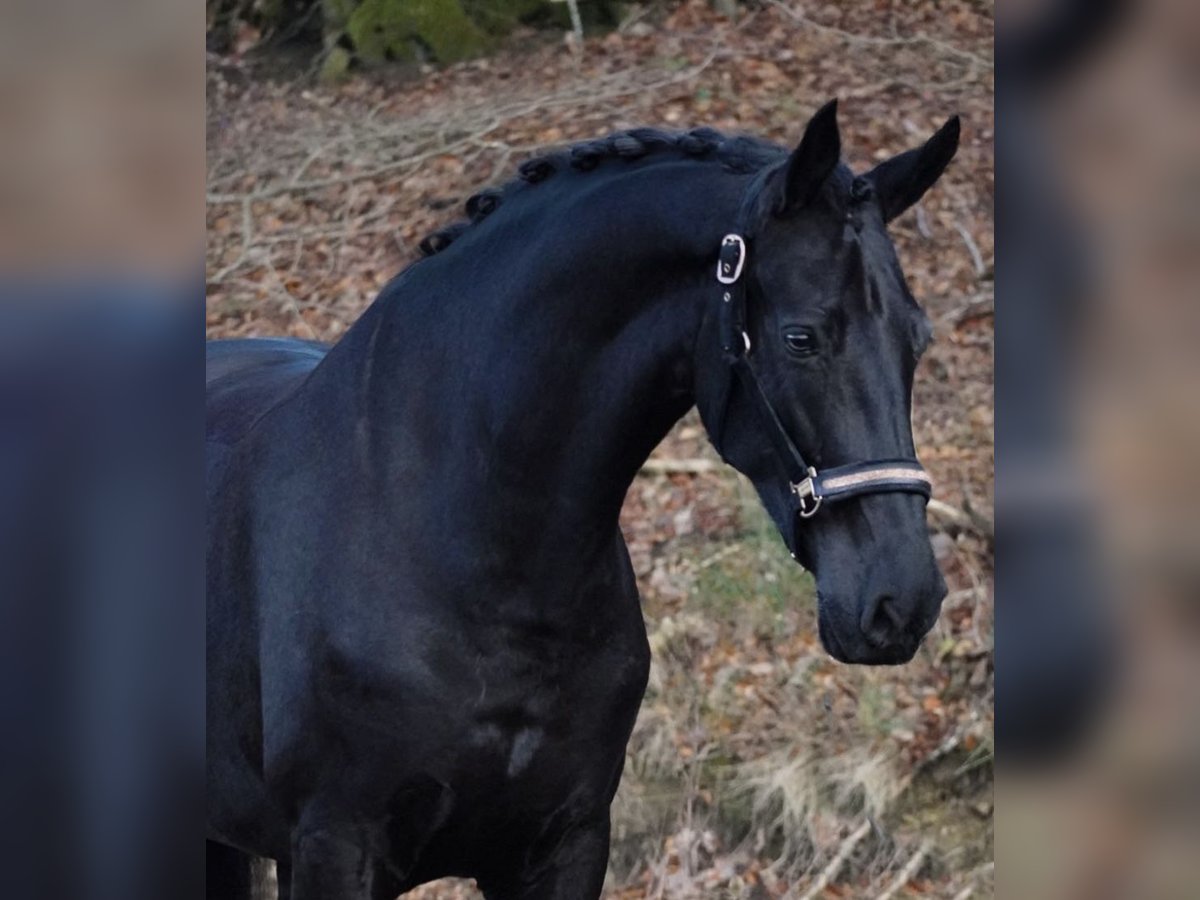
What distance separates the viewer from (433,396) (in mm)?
2688

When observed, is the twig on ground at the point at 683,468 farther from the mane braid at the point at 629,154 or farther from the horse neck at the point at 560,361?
the horse neck at the point at 560,361

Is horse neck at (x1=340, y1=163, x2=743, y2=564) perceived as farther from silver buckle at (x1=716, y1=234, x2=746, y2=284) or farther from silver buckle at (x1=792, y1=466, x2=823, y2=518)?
silver buckle at (x1=792, y1=466, x2=823, y2=518)

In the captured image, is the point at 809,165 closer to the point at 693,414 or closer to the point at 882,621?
the point at 882,621

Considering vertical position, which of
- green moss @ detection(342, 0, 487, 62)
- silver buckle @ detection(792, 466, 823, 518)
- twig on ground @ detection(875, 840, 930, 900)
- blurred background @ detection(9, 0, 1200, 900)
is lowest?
twig on ground @ detection(875, 840, 930, 900)

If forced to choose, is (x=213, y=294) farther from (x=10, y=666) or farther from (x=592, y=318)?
(x=10, y=666)

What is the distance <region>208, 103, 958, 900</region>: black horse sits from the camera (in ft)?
7.31

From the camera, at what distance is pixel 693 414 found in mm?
6406

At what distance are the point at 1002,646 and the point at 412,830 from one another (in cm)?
193

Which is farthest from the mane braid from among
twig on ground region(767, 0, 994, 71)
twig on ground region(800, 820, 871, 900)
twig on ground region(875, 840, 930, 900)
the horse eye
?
twig on ground region(767, 0, 994, 71)

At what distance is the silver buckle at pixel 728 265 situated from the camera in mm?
2307

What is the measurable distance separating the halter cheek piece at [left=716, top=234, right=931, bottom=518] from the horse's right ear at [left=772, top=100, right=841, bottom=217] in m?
0.09

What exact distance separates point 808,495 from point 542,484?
517 millimetres

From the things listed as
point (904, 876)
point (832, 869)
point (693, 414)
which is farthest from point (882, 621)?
point (693, 414)

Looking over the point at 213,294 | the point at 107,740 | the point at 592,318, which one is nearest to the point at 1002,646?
the point at 107,740
